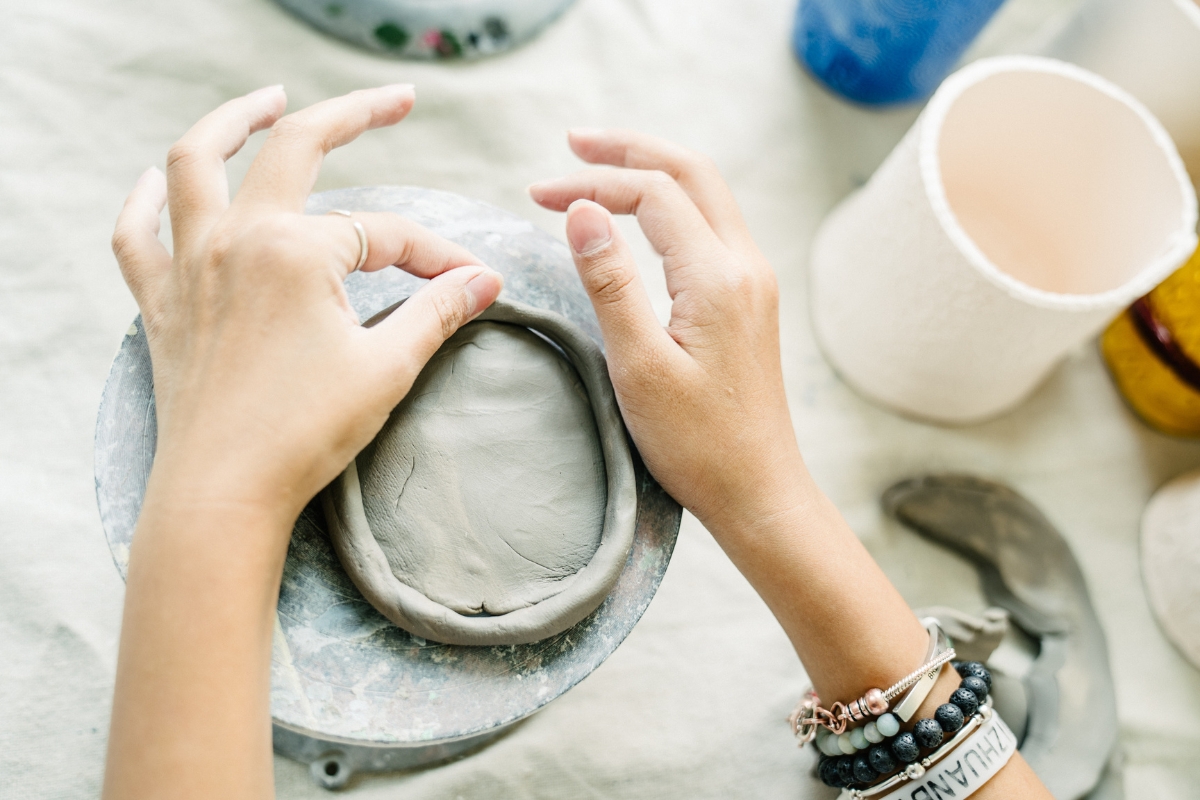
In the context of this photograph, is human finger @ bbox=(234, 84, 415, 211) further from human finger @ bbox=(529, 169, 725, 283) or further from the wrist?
the wrist

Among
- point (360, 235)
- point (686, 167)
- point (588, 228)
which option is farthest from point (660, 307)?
point (360, 235)

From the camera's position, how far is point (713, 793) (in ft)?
3.05

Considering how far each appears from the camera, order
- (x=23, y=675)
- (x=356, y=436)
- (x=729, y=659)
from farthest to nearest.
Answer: (x=729, y=659), (x=23, y=675), (x=356, y=436)

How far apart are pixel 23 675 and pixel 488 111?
91 centimetres

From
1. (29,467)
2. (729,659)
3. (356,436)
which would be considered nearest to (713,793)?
(729,659)

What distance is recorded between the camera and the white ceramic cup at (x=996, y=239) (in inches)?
35.3

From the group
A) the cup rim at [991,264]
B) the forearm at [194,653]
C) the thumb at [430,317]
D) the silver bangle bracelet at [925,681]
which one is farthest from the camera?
the cup rim at [991,264]

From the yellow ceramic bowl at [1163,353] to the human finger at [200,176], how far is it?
1.16m

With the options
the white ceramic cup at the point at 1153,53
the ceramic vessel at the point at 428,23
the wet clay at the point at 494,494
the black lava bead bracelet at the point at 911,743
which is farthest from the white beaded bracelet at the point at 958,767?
the ceramic vessel at the point at 428,23

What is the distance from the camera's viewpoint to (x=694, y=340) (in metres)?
0.70

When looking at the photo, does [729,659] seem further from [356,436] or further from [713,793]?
[356,436]

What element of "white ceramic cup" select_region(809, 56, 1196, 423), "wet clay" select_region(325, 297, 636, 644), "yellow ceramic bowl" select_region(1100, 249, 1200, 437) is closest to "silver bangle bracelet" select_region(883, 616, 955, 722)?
"wet clay" select_region(325, 297, 636, 644)

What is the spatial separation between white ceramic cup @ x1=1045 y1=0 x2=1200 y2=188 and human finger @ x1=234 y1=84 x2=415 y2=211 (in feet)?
3.40

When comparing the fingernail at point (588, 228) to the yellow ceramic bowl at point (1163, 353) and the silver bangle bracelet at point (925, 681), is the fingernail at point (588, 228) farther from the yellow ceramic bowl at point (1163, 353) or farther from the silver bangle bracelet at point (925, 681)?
the yellow ceramic bowl at point (1163, 353)
